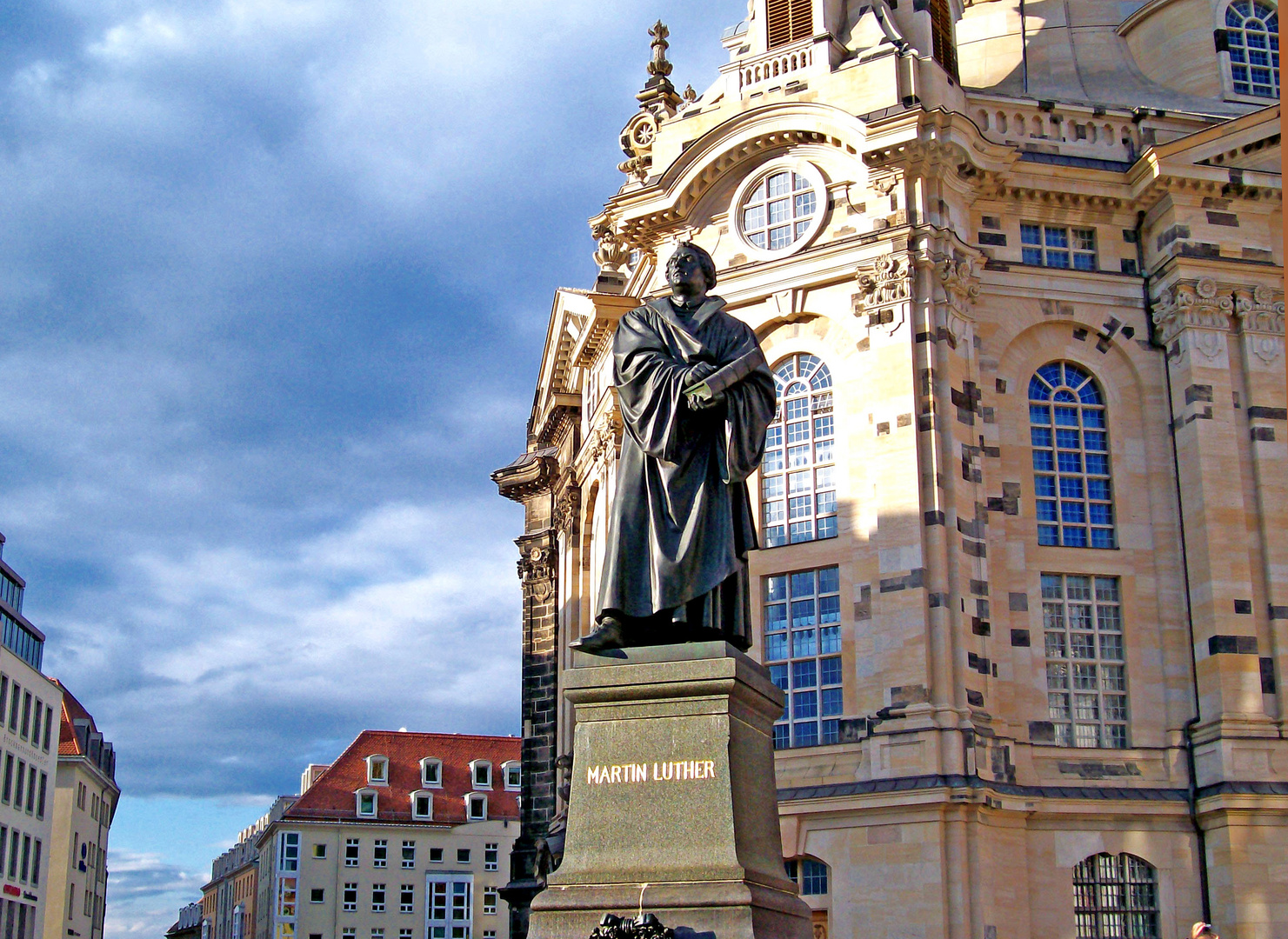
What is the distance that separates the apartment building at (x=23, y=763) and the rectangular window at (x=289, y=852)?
1371 cm

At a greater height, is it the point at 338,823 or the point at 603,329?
the point at 603,329

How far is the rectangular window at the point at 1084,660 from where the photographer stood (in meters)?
29.2

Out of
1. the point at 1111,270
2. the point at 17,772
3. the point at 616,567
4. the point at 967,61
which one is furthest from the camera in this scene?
the point at 17,772

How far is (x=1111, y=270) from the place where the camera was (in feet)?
105

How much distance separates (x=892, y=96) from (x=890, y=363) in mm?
5717

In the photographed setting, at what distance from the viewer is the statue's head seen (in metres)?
10.8

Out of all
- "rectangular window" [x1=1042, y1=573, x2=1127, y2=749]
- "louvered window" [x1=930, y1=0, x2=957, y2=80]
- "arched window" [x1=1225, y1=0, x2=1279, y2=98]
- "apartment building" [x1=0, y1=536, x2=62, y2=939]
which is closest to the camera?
"rectangular window" [x1=1042, y1=573, x2=1127, y2=749]

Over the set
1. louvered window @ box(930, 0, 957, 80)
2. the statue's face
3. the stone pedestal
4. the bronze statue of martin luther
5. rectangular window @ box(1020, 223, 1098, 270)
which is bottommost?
the stone pedestal

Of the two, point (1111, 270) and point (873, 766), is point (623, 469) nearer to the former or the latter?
point (873, 766)

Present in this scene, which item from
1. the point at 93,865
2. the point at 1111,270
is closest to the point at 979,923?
the point at 1111,270

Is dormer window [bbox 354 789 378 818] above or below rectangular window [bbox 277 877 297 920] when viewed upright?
above

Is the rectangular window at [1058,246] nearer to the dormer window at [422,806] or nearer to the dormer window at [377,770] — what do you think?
the dormer window at [422,806]

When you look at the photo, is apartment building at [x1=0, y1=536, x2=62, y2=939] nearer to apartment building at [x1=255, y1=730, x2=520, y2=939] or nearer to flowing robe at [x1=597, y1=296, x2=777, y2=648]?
apartment building at [x1=255, y1=730, x2=520, y2=939]

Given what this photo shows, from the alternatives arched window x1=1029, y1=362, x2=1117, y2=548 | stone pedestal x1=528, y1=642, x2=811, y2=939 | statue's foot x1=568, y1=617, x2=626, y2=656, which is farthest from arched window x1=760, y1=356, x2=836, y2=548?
stone pedestal x1=528, y1=642, x2=811, y2=939
